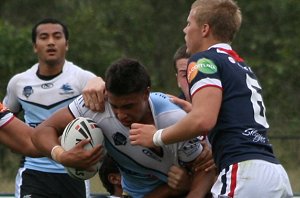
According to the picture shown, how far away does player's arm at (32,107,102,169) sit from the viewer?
19.8 ft

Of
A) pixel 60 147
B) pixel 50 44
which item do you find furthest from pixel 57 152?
pixel 50 44

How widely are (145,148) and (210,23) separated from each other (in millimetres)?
785

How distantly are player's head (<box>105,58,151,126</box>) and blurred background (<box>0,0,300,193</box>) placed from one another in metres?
9.26

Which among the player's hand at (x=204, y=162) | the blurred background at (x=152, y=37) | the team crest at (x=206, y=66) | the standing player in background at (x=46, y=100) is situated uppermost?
the team crest at (x=206, y=66)

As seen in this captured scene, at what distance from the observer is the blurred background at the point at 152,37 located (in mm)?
16306

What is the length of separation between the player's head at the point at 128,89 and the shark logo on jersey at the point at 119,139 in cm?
19

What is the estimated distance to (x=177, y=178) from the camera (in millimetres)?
6277

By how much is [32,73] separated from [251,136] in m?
3.74

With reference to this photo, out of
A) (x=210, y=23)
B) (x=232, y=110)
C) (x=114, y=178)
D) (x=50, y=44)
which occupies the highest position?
(x=210, y=23)

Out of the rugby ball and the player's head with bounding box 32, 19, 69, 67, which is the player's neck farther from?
the rugby ball

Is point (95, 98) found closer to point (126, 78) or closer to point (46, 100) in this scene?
point (126, 78)

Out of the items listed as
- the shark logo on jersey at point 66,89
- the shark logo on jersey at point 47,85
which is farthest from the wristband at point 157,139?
the shark logo on jersey at point 47,85

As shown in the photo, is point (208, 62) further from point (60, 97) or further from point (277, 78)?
point (277, 78)

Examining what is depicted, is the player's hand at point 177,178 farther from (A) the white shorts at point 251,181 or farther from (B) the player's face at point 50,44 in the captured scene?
(B) the player's face at point 50,44
